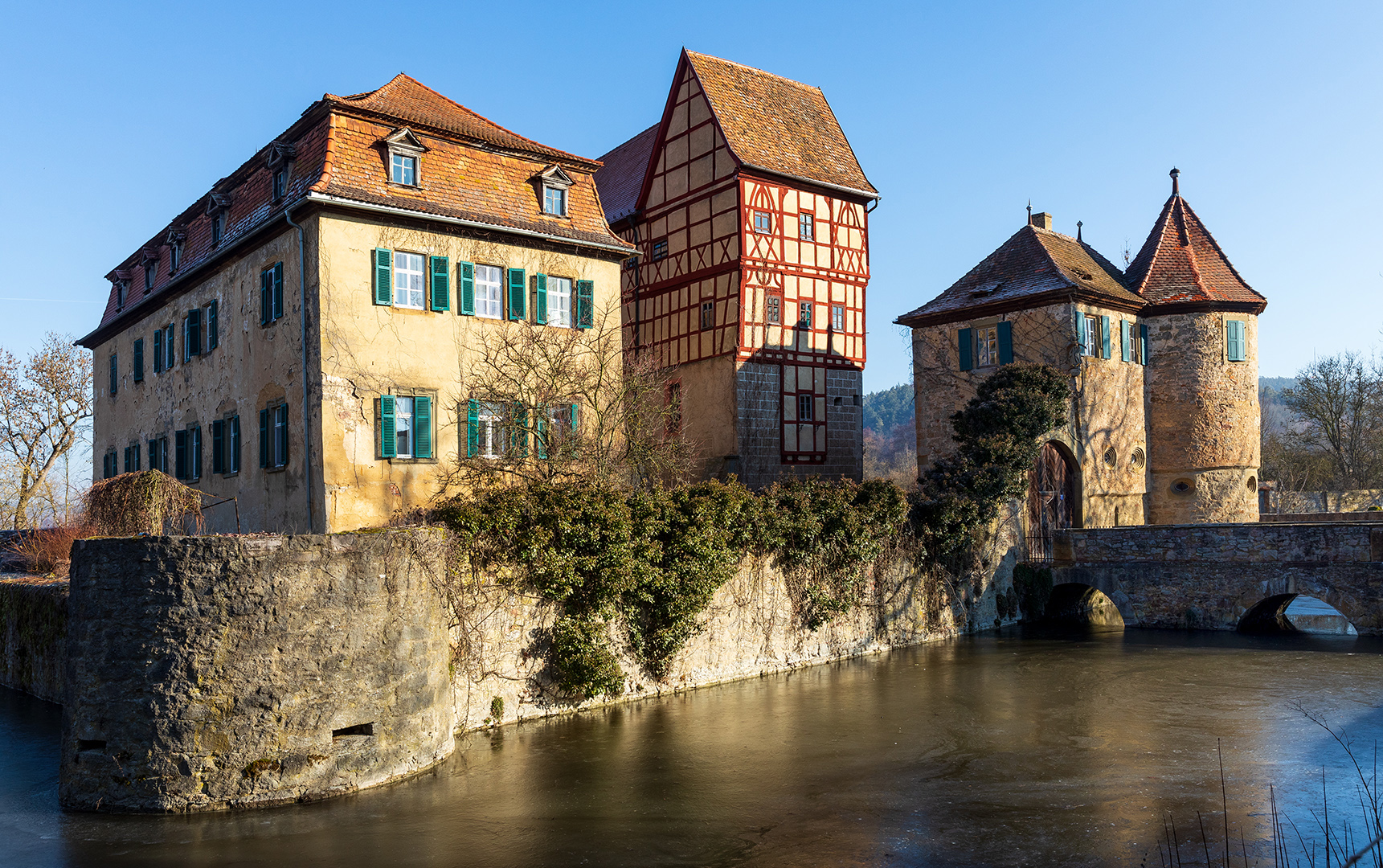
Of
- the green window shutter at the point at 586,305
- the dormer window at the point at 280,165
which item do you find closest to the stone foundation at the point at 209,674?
the dormer window at the point at 280,165

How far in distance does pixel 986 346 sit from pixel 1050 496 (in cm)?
501

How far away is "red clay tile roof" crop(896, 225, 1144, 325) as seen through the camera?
29594mm

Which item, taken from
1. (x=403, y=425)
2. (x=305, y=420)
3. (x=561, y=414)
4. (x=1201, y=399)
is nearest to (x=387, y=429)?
(x=403, y=425)

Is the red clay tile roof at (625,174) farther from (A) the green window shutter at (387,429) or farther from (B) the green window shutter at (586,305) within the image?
(A) the green window shutter at (387,429)

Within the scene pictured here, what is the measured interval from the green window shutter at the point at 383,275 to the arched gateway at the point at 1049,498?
57.0ft

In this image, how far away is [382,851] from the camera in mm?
9555

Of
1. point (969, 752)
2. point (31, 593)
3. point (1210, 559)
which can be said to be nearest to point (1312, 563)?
point (1210, 559)

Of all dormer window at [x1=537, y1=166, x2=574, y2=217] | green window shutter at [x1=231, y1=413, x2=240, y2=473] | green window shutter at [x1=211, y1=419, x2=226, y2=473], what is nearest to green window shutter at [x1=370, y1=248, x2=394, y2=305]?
dormer window at [x1=537, y1=166, x2=574, y2=217]

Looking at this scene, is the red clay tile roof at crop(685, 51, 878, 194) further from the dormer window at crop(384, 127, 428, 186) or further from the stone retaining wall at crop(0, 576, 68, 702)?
the stone retaining wall at crop(0, 576, 68, 702)

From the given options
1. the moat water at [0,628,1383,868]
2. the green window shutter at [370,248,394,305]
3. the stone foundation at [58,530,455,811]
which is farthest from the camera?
the green window shutter at [370,248,394,305]

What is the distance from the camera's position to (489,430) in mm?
20344

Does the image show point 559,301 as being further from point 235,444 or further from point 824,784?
point 824,784

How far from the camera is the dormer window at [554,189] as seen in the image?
22016mm

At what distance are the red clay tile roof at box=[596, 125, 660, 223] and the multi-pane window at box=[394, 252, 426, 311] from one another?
1182 centimetres
